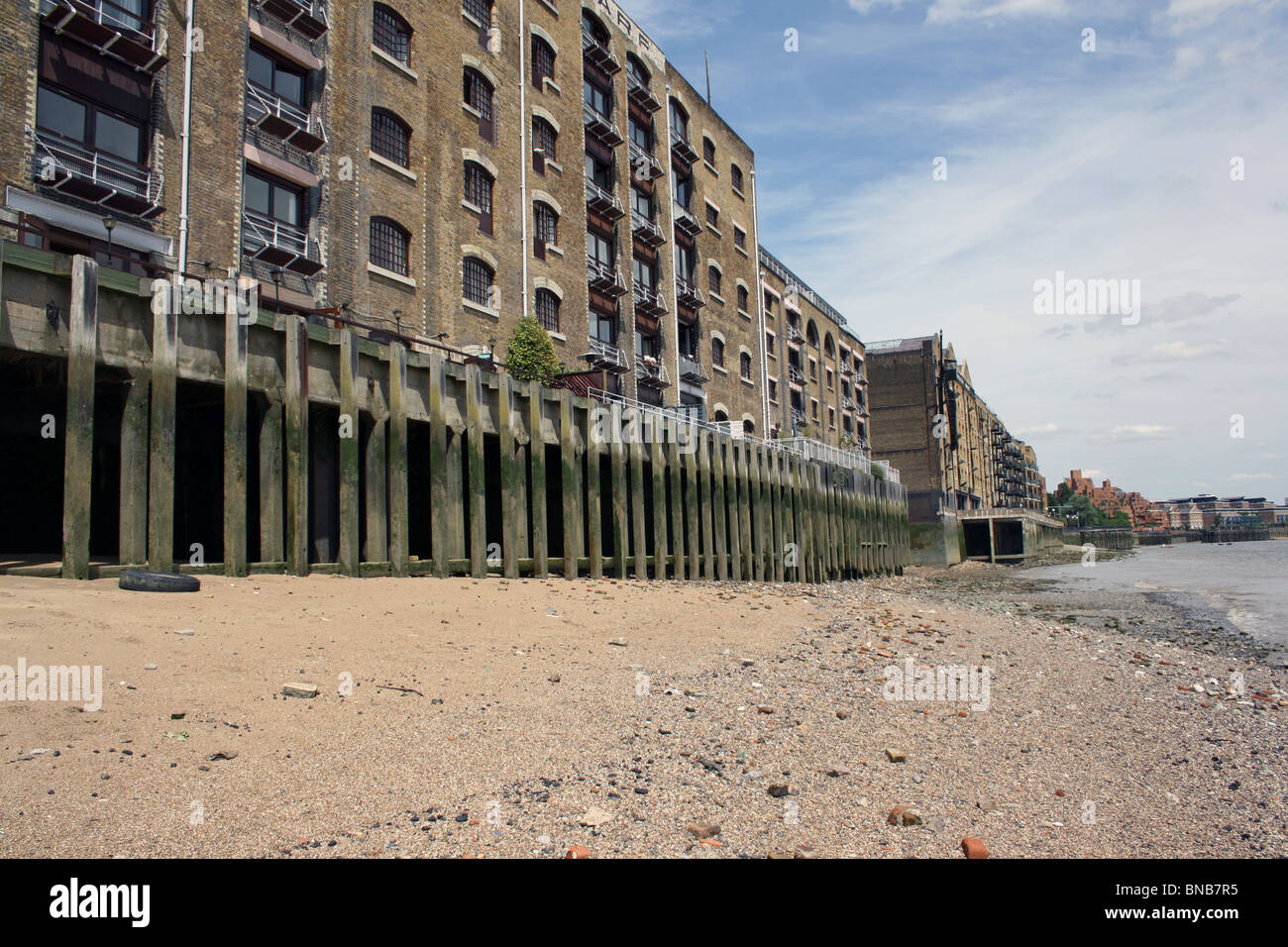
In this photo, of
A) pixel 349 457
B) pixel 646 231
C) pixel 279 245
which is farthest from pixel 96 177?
pixel 646 231

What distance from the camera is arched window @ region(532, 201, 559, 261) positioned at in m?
28.0

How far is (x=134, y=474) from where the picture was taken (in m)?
9.76

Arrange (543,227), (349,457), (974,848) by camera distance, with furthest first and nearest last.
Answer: (543,227) → (349,457) → (974,848)

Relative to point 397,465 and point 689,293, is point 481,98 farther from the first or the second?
point 397,465

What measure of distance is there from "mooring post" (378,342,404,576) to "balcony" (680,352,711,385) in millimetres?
25127

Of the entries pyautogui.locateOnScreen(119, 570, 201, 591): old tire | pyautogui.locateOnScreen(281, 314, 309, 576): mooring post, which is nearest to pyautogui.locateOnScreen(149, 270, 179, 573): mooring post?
pyautogui.locateOnScreen(119, 570, 201, 591): old tire

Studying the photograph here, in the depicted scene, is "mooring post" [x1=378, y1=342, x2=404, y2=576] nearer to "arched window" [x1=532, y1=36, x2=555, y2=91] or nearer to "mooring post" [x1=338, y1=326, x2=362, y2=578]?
"mooring post" [x1=338, y1=326, x2=362, y2=578]

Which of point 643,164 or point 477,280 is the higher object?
point 643,164

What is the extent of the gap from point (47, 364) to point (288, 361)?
2920 millimetres

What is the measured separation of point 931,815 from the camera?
4.93m

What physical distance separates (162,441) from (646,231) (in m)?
27.8

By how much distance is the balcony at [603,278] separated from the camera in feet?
102

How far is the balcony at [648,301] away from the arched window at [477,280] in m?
9.44
